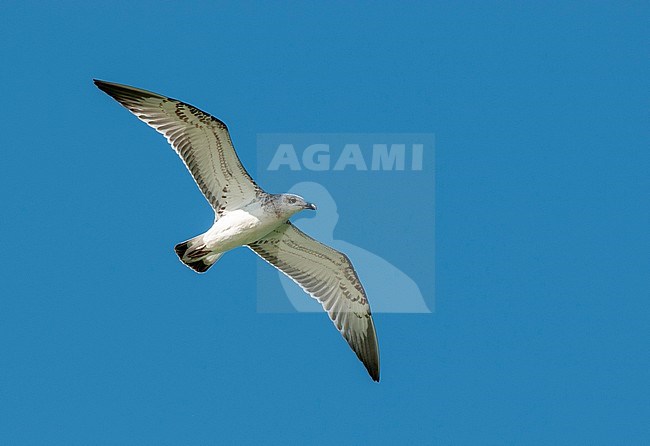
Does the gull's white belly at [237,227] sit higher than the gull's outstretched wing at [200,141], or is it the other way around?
the gull's outstretched wing at [200,141]

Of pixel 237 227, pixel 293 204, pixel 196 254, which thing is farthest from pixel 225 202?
pixel 293 204

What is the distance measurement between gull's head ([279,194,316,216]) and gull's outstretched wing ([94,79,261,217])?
42 centimetres

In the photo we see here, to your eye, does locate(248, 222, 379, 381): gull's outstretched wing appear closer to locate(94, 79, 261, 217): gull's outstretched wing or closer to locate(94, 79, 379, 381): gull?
locate(94, 79, 379, 381): gull

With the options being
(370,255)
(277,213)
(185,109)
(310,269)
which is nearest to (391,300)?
(370,255)

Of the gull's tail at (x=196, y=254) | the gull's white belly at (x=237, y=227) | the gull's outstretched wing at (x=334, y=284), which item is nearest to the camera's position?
the gull's white belly at (x=237, y=227)

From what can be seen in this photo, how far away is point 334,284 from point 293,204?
5.27ft

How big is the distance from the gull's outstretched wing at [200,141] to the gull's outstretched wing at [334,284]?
0.80 meters

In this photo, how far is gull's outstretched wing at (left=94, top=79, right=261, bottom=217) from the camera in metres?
14.1

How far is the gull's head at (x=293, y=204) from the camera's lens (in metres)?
14.2

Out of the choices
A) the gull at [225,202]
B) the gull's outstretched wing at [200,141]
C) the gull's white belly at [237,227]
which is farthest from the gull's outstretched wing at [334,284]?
the gull's outstretched wing at [200,141]

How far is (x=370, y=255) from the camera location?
676 inches

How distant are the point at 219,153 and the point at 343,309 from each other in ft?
8.01

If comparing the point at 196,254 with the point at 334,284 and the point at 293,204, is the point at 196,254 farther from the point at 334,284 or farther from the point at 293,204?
the point at 334,284

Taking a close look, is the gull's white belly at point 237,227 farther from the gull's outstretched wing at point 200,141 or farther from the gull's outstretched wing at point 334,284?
the gull's outstretched wing at point 334,284
